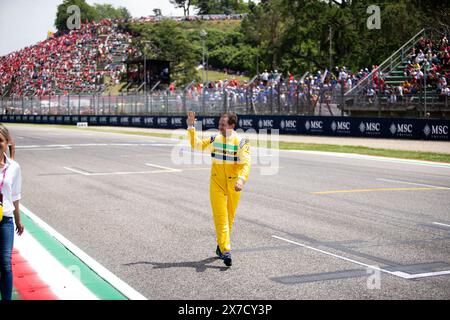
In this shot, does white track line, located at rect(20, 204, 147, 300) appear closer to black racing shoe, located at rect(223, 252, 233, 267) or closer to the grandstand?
black racing shoe, located at rect(223, 252, 233, 267)

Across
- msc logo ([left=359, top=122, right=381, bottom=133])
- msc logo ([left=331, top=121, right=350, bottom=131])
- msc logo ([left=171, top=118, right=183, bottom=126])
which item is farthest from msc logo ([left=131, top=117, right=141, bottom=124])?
msc logo ([left=359, top=122, right=381, bottom=133])

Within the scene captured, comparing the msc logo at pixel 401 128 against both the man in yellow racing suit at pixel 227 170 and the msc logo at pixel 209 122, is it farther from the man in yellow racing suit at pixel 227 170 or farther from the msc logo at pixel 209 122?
the man in yellow racing suit at pixel 227 170

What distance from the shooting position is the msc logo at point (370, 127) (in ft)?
91.4

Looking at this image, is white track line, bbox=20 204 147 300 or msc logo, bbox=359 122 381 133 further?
msc logo, bbox=359 122 381 133

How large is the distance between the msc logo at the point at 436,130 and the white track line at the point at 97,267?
1917 centimetres

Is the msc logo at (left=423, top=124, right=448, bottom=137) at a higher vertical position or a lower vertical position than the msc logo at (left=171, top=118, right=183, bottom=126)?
lower

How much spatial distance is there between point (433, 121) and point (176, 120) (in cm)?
2224

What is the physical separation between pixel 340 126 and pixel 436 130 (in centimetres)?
617

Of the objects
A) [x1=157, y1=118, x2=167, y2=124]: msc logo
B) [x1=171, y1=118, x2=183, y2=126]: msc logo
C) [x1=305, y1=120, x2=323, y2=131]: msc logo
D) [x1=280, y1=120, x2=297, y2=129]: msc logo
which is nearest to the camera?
[x1=305, y1=120, x2=323, y2=131]: msc logo

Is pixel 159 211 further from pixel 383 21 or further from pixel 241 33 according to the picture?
pixel 241 33

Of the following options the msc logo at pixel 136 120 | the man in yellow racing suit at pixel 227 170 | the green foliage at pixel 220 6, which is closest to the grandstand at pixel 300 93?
the msc logo at pixel 136 120

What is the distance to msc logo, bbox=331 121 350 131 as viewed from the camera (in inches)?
1169

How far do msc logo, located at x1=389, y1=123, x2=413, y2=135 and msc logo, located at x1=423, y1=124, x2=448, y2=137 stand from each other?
0.81m
